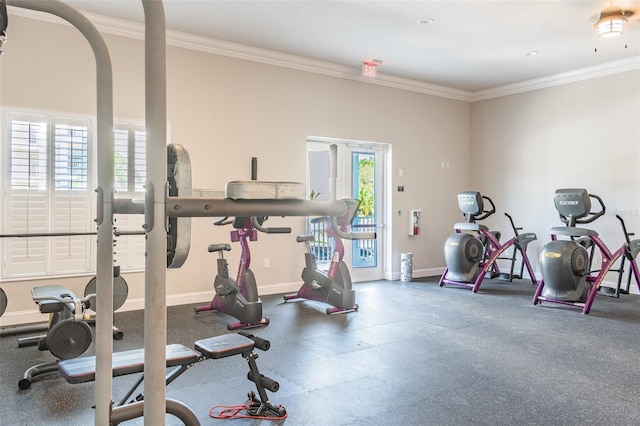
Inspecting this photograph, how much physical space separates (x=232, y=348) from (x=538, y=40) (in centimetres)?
525

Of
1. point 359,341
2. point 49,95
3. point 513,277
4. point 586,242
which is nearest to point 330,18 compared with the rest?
point 49,95

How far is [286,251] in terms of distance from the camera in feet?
20.7

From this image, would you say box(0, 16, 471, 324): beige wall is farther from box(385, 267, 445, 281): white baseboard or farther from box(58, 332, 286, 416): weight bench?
box(58, 332, 286, 416): weight bench

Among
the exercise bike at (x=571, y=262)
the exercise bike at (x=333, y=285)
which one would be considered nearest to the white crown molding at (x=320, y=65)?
the exercise bike at (x=571, y=262)

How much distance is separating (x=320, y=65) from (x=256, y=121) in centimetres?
133

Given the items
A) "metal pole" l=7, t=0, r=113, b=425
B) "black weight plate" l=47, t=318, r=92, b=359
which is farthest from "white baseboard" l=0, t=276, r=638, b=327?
"metal pole" l=7, t=0, r=113, b=425

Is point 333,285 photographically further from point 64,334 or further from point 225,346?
point 64,334

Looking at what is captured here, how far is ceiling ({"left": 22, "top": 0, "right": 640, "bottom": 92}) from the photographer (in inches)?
184

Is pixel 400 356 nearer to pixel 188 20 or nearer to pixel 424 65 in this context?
pixel 188 20

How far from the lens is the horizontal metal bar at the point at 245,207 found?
1.31 m

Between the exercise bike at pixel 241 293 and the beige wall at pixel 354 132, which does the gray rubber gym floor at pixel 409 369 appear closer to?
the exercise bike at pixel 241 293

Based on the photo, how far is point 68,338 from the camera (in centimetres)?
316

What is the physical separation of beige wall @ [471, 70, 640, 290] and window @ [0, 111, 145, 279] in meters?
5.86

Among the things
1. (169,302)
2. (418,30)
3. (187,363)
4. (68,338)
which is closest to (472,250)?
(418,30)
